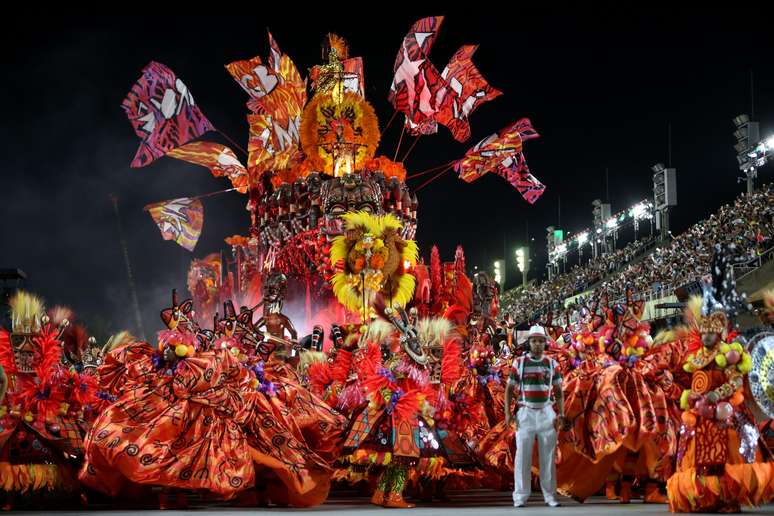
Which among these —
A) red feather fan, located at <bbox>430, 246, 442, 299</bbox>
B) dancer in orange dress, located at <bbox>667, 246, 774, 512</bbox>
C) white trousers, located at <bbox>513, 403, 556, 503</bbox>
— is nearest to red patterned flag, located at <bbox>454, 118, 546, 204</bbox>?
red feather fan, located at <bbox>430, 246, 442, 299</bbox>

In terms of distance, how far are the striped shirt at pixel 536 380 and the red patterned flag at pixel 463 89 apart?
48.1 ft

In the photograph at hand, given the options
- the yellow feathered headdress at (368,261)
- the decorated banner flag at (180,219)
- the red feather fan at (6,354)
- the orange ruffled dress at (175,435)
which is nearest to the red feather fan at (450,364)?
the orange ruffled dress at (175,435)

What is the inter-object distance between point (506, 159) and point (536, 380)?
15746 millimetres

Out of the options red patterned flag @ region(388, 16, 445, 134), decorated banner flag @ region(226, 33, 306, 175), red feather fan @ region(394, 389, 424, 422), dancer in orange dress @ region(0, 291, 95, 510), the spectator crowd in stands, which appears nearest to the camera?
dancer in orange dress @ region(0, 291, 95, 510)

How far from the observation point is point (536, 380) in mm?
8469

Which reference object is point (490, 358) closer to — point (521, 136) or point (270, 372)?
point (270, 372)

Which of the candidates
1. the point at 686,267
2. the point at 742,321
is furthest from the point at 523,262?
the point at 742,321

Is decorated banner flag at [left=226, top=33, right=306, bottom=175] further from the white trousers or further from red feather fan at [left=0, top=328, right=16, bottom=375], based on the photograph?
the white trousers

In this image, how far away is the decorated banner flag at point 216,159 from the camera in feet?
78.0

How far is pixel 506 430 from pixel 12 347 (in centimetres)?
475

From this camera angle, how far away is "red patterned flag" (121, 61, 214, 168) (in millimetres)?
22219

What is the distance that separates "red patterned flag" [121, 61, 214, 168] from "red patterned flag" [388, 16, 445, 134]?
176 inches

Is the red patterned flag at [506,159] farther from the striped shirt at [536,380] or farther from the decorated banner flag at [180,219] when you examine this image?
the striped shirt at [536,380]

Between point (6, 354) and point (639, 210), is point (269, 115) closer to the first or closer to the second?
point (6, 354)
